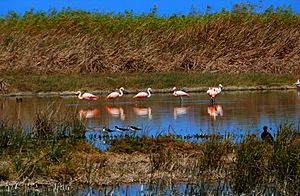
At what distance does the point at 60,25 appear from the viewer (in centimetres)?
3772

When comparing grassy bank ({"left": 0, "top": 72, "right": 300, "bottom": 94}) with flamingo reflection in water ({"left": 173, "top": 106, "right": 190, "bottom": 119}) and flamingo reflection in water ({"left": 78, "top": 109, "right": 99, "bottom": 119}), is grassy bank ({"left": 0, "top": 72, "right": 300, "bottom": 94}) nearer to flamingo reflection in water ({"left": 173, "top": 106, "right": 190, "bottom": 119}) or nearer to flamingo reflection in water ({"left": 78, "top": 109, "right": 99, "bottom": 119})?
flamingo reflection in water ({"left": 78, "top": 109, "right": 99, "bottom": 119})

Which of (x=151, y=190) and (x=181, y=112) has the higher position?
(x=181, y=112)

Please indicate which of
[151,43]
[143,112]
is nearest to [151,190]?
[143,112]

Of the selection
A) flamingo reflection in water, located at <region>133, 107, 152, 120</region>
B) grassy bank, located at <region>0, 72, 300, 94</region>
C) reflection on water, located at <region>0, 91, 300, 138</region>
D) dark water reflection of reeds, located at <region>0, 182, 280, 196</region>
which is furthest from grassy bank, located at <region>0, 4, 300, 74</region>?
dark water reflection of reeds, located at <region>0, 182, 280, 196</region>

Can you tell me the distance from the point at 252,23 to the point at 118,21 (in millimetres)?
6404

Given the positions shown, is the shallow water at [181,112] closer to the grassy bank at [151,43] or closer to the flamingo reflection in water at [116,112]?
the flamingo reflection in water at [116,112]

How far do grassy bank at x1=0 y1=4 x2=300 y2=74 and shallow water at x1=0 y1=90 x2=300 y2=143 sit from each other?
4654mm

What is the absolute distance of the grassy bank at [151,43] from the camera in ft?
109

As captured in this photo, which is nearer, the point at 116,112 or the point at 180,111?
the point at 180,111

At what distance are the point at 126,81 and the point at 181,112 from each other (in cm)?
977

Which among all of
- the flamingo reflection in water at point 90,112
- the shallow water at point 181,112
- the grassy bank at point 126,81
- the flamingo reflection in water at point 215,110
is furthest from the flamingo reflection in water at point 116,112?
the grassy bank at point 126,81

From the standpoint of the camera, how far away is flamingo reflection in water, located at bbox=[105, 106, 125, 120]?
20750mm

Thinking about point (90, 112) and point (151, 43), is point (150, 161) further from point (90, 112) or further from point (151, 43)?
point (151, 43)

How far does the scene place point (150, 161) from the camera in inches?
441
